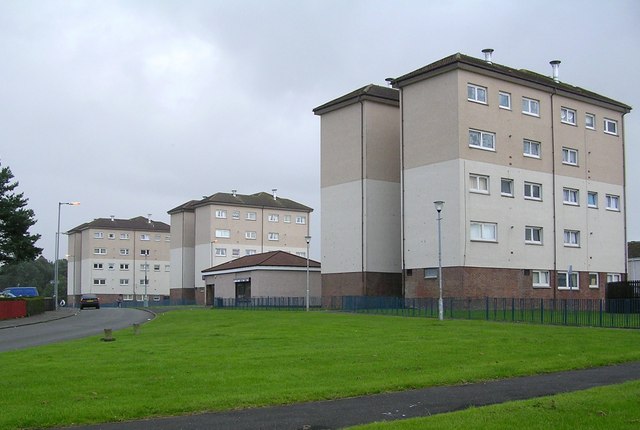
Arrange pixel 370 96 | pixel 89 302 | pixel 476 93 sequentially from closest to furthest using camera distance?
pixel 476 93
pixel 370 96
pixel 89 302

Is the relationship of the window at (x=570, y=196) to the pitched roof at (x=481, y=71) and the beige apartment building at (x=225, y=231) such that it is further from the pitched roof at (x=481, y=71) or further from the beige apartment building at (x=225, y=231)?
the beige apartment building at (x=225, y=231)

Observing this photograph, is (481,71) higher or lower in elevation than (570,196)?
higher

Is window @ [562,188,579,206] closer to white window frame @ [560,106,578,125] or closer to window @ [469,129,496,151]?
white window frame @ [560,106,578,125]

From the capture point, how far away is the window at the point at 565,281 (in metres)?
48.0

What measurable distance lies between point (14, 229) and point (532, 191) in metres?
36.4

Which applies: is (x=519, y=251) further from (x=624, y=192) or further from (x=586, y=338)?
(x=586, y=338)

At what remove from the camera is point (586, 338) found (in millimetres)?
23188

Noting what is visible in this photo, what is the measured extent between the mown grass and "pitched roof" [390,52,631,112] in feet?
115

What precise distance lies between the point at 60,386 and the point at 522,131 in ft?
126

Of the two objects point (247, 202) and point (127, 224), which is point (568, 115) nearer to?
point (247, 202)

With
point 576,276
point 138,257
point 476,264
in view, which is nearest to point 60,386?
point 476,264

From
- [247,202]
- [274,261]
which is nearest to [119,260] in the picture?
[247,202]

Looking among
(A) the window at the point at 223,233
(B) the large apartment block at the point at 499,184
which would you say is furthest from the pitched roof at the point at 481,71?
(A) the window at the point at 223,233

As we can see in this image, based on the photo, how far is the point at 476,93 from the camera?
147ft
